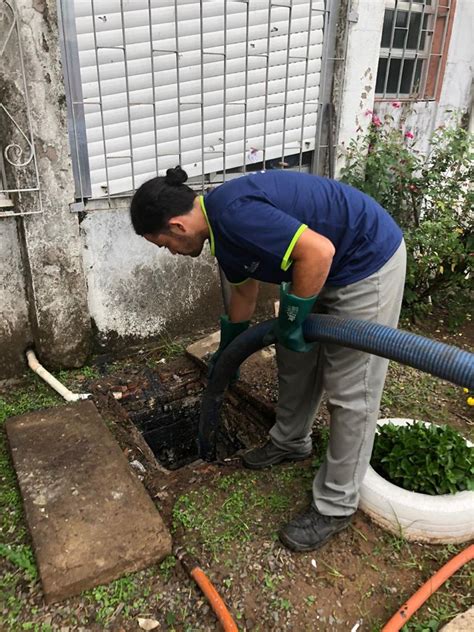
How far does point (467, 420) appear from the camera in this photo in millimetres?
3070

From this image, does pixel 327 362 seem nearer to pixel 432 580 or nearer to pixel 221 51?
pixel 432 580

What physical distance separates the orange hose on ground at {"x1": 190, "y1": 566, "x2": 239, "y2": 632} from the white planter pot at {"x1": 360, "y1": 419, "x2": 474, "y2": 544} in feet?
2.59

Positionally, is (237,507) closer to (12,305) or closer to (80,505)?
(80,505)

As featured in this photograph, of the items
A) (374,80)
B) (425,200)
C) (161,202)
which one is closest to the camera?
(161,202)

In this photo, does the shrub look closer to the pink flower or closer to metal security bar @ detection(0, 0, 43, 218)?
the pink flower

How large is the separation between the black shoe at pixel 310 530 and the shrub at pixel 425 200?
8.10 feet

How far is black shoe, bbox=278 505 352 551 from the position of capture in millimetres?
2137

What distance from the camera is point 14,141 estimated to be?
283 centimetres

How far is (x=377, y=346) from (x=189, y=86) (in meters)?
2.46

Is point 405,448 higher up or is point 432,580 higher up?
point 405,448

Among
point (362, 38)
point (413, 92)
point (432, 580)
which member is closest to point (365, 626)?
point (432, 580)

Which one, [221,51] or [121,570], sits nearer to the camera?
[121,570]

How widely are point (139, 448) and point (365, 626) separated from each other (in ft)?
4.71

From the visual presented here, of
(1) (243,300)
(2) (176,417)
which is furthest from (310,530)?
(2) (176,417)
